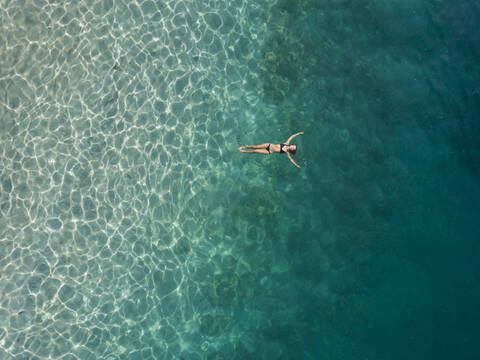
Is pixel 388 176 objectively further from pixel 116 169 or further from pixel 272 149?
pixel 116 169

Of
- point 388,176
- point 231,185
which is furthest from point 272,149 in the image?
point 388,176

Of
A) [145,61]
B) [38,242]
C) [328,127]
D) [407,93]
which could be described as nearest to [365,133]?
[328,127]

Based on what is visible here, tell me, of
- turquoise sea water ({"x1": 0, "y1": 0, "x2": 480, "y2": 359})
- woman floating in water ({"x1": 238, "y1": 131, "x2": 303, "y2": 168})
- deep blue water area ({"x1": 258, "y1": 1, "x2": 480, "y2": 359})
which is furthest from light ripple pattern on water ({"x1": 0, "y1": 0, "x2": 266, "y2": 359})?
deep blue water area ({"x1": 258, "y1": 1, "x2": 480, "y2": 359})

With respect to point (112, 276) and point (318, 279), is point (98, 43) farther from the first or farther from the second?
point (318, 279)

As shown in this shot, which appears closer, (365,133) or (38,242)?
(38,242)

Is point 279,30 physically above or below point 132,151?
above

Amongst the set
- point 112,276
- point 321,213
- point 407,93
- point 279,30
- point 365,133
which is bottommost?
point 112,276

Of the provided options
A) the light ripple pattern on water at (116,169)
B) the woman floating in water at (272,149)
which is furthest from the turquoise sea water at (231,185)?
the woman floating in water at (272,149)
